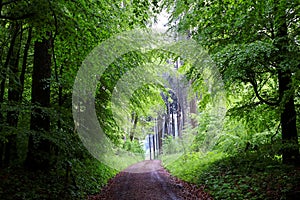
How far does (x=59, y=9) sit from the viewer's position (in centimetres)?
479

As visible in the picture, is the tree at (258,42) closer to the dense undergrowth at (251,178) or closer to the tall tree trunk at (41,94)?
the dense undergrowth at (251,178)

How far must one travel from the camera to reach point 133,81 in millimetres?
9961

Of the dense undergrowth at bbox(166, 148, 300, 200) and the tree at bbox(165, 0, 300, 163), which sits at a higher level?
the tree at bbox(165, 0, 300, 163)

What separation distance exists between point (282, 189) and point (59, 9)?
6362mm

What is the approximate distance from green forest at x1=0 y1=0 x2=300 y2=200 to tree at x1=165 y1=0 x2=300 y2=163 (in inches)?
1.4

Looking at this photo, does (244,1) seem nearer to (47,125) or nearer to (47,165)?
(47,125)

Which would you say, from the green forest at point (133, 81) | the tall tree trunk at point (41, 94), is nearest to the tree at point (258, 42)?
the green forest at point (133, 81)

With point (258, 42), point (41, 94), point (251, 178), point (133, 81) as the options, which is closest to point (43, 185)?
point (41, 94)

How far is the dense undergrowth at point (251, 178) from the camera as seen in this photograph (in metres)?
5.96

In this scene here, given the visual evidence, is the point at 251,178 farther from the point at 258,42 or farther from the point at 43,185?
the point at 43,185

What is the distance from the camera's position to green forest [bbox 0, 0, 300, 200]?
5.61m

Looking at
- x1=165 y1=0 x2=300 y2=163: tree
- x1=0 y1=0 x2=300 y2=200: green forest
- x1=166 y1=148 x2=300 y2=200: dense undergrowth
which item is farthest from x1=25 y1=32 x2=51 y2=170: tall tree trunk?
x1=166 y1=148 x2=300 y2=200: dense undergrowth

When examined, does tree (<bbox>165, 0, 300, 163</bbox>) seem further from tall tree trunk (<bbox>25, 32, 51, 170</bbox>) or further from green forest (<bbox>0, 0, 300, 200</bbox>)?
tall tree trunk (<bbox>25, 32, 51, 170</bbox>)

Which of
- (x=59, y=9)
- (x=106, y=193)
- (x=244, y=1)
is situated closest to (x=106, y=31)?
(x=59, y=9)
